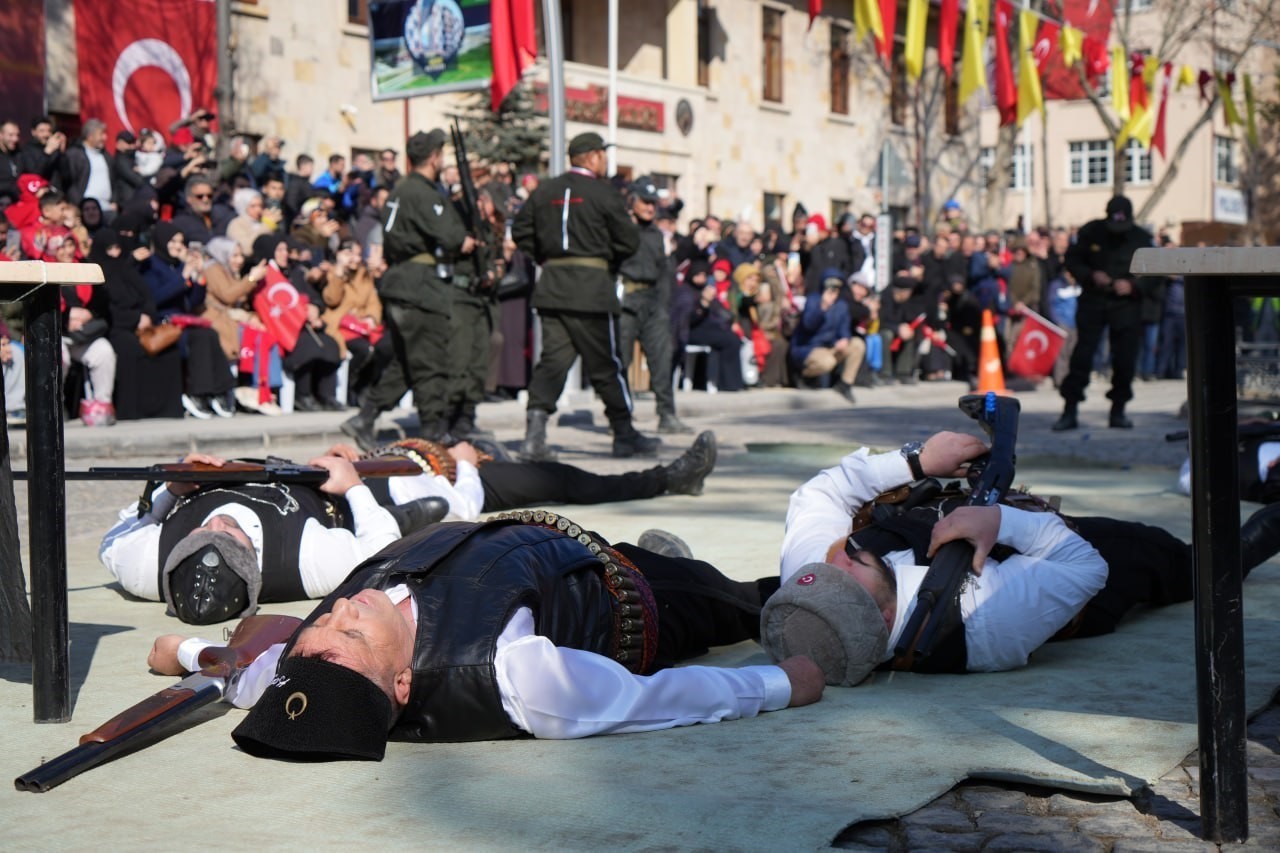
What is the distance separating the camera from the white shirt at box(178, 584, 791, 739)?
3818mm

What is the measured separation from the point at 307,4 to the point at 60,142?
962cm

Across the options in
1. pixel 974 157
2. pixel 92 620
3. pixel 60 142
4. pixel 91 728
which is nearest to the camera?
pixel 91 728

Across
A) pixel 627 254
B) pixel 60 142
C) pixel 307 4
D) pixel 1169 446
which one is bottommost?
pixel 1169 446

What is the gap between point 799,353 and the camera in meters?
20.1

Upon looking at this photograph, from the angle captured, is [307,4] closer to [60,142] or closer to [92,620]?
[60,142]

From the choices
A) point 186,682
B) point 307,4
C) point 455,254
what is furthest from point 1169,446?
point 307,4

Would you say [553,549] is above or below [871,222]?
below

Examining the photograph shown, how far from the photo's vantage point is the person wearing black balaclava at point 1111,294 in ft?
44.7

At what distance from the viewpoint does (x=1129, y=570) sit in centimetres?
538

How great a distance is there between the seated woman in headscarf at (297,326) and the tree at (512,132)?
27.2 feet

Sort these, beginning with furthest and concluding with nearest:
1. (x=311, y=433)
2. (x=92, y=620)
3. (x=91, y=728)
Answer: (x=311, y=433), (x=92, y=620), (x=91, y=728)

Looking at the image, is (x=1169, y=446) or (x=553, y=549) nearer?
(x=553, y=549)

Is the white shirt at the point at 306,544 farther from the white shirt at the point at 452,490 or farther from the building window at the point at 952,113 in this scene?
the building window at the point at 952,113

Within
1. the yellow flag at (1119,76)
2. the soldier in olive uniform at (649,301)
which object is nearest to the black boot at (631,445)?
the soldier in olive uniform at (649,301)
